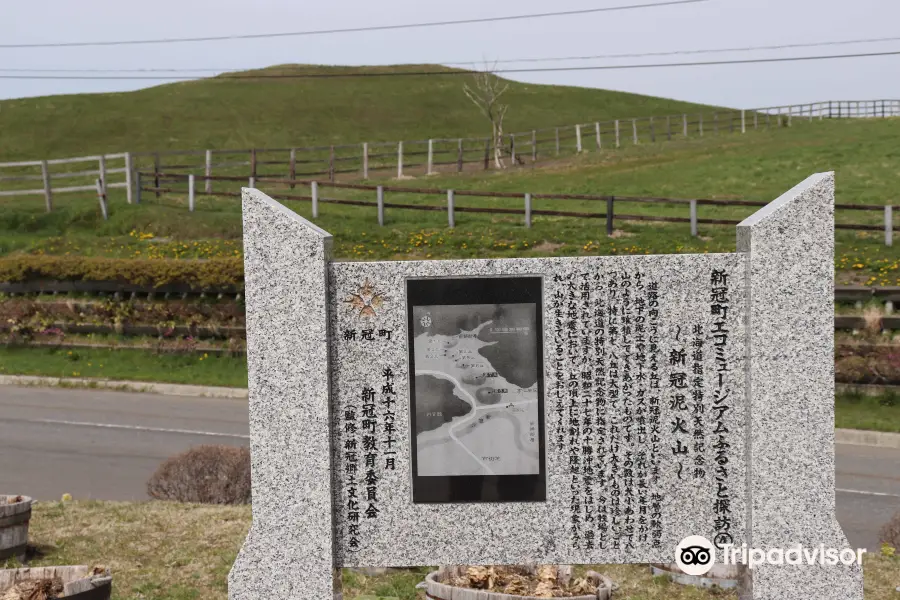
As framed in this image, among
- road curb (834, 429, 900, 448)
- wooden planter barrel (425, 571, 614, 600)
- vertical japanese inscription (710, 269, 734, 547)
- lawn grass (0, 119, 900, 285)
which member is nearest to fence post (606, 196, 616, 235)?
lawn grass (0, 119, 900, 285)

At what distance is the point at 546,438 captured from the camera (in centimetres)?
719

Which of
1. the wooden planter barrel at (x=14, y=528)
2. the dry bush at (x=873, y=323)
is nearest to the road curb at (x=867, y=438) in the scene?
the dry bush at (x=873, y=323)

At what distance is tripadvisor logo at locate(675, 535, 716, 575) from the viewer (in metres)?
7.21

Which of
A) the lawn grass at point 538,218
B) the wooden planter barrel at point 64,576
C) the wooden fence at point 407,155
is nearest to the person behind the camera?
the wooden planter barrel at point 64,576

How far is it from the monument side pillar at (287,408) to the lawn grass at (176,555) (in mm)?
1516

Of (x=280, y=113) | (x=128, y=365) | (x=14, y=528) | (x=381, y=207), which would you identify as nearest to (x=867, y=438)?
(x=14, y=528)

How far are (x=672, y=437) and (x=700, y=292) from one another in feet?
3.19

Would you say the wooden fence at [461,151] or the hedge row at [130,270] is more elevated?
the wooden fence at [461,151]

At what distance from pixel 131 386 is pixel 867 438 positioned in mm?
13780

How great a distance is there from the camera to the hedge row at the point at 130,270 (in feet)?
75.7

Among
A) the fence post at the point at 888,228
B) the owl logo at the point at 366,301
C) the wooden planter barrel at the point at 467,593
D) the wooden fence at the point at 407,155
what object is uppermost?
the wooden fence at the point at 407,155

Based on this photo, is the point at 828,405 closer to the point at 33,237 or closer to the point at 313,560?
the point at 313,560

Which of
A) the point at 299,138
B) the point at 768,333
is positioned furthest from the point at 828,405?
the point at 299,138

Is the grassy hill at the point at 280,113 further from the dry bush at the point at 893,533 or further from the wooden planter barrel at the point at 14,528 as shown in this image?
the dry bush at the point at 893,533
